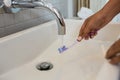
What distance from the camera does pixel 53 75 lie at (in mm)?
660

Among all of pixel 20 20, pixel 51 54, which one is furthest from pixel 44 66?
pixel 20 20

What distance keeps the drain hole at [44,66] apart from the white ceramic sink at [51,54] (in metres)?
0.02

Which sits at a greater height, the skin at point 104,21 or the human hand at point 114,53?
the skin at point 104,21

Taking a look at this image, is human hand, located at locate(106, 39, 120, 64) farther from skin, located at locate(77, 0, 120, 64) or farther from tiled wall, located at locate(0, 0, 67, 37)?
tiled wall, located at locate(0, 0, 67, 37)

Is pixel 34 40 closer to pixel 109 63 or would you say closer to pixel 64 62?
pixel 64 62

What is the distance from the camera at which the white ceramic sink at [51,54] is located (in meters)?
0.65

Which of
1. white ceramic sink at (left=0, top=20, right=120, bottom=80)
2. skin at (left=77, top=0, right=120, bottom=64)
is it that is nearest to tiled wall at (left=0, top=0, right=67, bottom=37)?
white ceramic sink at (left=0, top=20, right=120, bottom=80)

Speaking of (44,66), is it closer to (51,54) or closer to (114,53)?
(51,54)

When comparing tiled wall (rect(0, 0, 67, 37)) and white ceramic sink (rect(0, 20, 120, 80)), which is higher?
tiled wall (rect(0, 0, 67, 37))

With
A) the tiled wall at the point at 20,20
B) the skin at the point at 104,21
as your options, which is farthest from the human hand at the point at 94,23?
the tiled wall at the point at 20,20

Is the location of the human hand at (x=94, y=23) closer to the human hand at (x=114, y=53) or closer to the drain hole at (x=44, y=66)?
the human hand at (x=114, y=53)

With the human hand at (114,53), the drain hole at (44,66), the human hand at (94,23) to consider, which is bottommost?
the drain hole at (44,66)

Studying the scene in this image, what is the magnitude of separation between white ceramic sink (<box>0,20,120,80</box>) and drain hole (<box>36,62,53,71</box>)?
2 centimetres

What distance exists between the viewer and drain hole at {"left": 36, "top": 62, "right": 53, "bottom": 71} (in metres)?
0.71
